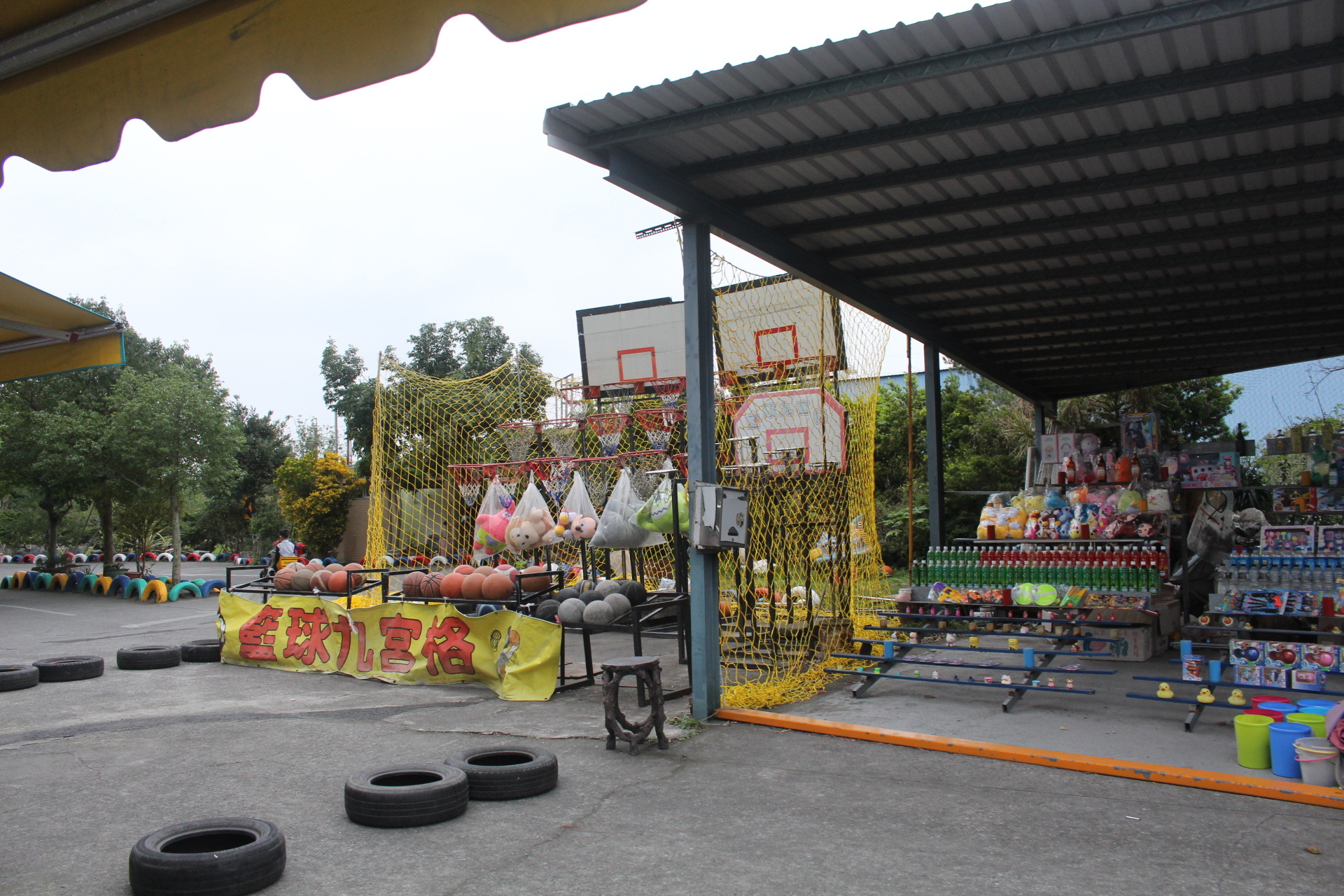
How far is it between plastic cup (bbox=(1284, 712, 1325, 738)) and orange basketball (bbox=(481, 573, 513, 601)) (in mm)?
6651

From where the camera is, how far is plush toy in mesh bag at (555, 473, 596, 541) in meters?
9.30

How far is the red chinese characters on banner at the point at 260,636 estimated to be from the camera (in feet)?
32.5

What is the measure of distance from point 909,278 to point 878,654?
144 inches

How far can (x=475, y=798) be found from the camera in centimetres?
484

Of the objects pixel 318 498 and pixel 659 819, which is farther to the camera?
pixel 318 498

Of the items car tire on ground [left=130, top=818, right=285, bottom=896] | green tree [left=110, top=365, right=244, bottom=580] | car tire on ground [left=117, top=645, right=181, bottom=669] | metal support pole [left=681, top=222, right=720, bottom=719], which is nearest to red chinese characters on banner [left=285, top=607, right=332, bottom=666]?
car tire on ground [left=117, top=645, right=181, bottom=669]

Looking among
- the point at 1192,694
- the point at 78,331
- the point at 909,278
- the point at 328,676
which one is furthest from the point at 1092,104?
the point at 328,676

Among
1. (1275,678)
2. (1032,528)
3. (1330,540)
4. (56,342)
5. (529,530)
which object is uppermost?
(56,342)

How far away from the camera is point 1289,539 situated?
717 centimetres

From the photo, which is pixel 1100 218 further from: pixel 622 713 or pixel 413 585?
pixel 413 585

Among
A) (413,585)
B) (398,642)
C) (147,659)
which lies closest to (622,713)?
(398,642)

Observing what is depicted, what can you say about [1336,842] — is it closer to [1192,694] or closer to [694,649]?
[1192,694]

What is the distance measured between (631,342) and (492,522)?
30.5 feet

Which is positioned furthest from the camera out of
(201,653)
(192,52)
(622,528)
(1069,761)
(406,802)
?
(201,653)
